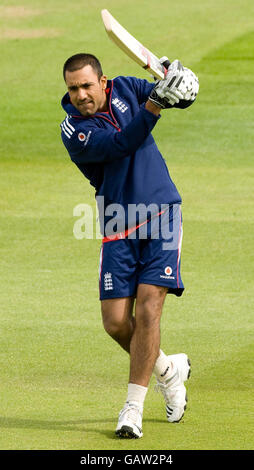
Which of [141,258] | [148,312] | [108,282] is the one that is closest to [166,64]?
[141,258]

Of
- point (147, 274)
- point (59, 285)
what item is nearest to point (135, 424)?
point (147, 274)

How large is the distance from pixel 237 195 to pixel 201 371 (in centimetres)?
668

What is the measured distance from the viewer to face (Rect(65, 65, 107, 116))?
22.1 ft

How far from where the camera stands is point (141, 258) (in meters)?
6.84

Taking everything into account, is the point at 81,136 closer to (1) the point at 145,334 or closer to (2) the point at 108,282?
(2) the point at 108,282

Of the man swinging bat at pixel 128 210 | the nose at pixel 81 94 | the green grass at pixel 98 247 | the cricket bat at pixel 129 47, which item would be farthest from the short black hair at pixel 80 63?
the green grass at pixel 98 247

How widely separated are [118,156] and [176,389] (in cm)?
148

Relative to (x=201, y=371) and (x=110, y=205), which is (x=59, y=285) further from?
(x=110, y=205)

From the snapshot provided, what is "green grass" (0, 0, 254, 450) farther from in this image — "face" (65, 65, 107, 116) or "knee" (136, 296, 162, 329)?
"face" (65, 65, 107, 116)

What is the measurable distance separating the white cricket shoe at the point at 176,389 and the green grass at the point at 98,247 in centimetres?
8

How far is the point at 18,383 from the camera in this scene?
7664 millimetres

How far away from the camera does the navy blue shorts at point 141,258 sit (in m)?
6.79

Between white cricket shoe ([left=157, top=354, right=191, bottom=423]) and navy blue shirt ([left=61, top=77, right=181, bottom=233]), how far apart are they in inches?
39.6

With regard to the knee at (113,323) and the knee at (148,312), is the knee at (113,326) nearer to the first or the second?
the knee at (113,323)
